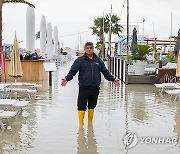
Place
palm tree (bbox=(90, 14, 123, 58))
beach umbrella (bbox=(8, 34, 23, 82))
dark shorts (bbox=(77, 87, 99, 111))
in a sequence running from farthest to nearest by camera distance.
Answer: palm tree (bbox=(90, 14, 123, 58)) → beach umbrella (bbox=(8, 34, 23, 82)) → dark shorts (bbox=(77, 87, 99, 111))

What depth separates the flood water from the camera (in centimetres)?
647

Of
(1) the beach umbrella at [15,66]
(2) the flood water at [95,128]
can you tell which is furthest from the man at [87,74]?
(1) the beach umbrella at [15,66]

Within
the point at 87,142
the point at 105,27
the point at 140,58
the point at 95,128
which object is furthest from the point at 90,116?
the point at 105,27

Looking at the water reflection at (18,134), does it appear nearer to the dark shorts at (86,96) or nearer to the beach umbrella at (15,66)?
the dark shorts at (86,96)

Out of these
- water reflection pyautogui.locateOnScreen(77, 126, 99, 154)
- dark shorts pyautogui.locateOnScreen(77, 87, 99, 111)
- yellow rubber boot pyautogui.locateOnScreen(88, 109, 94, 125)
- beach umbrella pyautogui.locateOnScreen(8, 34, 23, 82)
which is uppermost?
beach umbrella pyautogui.locateOnScreen(8, 34, 23, 82)

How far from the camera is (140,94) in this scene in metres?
14.7

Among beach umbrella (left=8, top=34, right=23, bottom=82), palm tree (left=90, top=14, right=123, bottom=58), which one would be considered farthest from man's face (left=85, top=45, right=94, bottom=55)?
palm tree (left=90, top=14, right=123, bottom=58)

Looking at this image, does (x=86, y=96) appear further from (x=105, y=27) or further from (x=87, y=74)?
(x=105, y=27)

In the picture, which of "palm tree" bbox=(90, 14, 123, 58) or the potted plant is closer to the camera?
the potted plant

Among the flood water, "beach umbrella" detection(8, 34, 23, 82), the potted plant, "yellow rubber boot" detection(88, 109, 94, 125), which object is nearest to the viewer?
the flood water

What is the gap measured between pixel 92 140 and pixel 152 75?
12.9 metres

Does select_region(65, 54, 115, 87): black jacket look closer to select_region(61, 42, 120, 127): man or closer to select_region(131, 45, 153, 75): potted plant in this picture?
select_region(61, 42, 120, 127): man

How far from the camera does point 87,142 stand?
22.8 ft

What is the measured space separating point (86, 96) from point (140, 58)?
12.7 meters
